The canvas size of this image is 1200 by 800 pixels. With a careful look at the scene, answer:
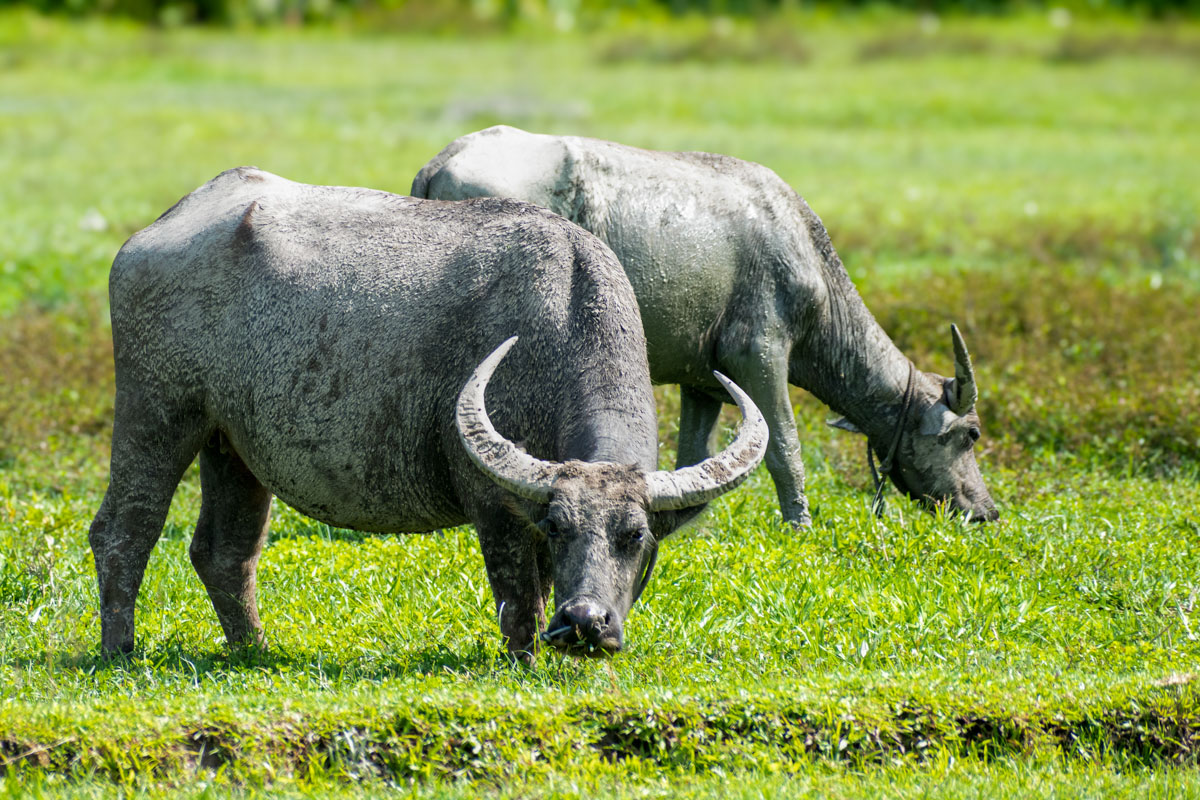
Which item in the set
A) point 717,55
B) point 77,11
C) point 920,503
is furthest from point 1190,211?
point 77,11

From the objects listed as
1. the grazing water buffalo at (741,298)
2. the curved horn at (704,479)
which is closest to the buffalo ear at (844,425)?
the grazing water buffalo at (741,298)

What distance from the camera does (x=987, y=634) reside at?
5.42 meters

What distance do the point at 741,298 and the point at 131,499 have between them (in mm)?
2985

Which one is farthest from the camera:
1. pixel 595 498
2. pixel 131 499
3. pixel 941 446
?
pixel 941 446

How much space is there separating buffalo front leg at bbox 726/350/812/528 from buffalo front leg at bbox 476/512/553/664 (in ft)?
7.40

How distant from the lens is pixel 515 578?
15.9 feet

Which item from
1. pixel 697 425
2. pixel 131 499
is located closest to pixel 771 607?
pixel 697 425

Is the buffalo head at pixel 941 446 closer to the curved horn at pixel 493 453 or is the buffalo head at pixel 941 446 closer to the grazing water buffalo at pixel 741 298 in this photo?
the grazing water buffalo at pixel 741 298

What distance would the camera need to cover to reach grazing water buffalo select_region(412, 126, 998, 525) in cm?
671

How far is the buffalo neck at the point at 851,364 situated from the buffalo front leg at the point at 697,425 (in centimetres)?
44

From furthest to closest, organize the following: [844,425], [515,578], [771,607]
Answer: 1. [844,425]
2. [771,607]
3. [515,578]

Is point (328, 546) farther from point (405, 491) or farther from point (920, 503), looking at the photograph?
point (920, 503)

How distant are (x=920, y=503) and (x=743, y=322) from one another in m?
1.38

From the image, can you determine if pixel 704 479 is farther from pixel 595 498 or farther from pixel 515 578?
pixel 515 578
